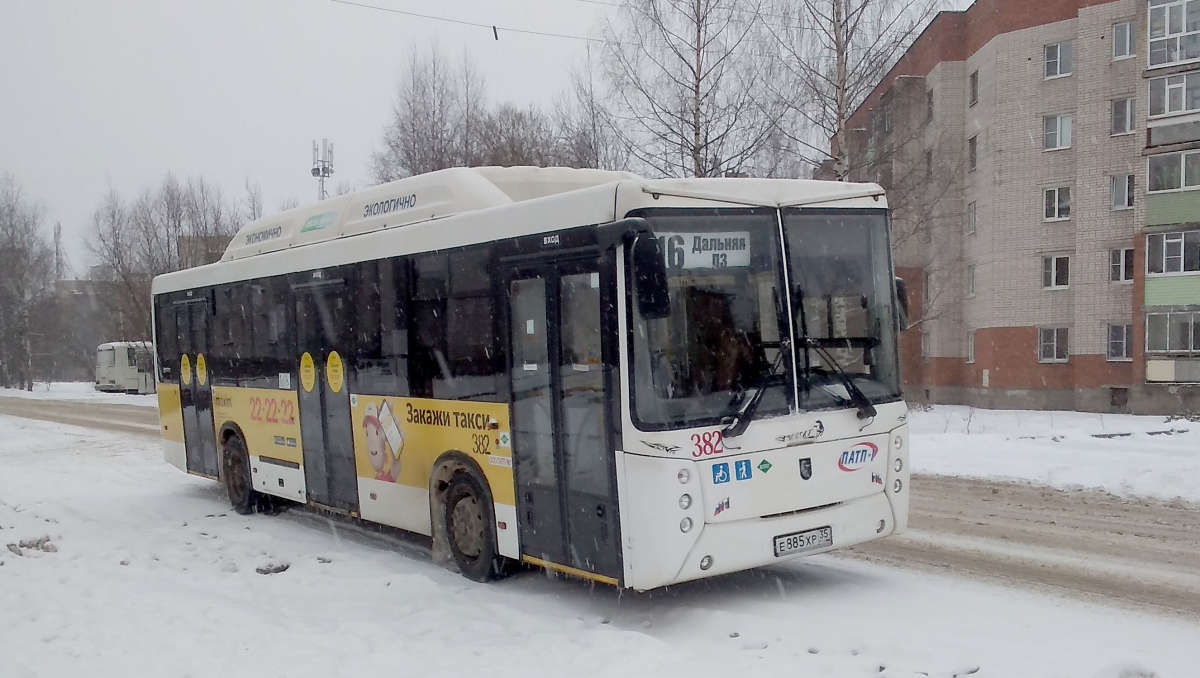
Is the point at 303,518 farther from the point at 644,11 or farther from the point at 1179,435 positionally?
the point at 644,11

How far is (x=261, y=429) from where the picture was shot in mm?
12016

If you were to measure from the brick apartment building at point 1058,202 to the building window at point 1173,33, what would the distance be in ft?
0.12

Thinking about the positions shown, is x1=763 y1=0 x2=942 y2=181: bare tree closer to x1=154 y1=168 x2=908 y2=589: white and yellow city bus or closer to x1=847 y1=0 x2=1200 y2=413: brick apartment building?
x1=847 y1=0 x2=1200 y2=413: brick apartment building

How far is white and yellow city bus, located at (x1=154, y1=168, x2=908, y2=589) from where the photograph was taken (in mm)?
6484

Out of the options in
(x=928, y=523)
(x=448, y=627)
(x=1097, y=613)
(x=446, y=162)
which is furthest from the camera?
(x=446, y=162)

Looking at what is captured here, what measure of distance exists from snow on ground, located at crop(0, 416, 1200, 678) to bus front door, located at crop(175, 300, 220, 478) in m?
3.58

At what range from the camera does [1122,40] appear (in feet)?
115

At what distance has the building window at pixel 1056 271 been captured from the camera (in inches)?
1423

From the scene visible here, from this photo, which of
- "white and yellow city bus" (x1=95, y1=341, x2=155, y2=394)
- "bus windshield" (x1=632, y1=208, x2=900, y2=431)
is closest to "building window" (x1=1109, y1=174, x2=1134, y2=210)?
"bus windshield" (x1=632, y1=208, x2=900, y2=431)

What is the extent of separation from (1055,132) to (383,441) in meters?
33.7

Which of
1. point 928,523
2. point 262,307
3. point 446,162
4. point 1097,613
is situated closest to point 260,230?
point 262,307

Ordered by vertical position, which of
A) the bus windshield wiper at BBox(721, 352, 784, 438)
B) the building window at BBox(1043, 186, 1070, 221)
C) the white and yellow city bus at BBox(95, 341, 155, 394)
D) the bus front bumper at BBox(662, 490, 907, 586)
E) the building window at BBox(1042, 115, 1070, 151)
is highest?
the building window at BBox(1042, 115, 1070, 151)

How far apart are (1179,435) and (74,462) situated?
18.2 metres

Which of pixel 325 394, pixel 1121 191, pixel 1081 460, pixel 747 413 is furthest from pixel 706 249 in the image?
pixel 1121 191
